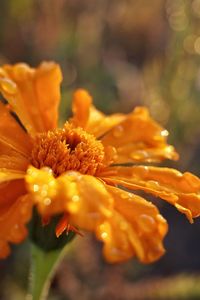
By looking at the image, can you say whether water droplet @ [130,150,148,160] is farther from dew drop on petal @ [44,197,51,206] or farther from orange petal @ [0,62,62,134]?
dew drop on petal @ [44,197,51,206]

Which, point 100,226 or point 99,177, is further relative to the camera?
point 99,177

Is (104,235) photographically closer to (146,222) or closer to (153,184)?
(146,222)

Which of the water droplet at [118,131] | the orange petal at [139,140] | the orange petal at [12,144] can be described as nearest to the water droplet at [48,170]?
the orange petal at [12,144]

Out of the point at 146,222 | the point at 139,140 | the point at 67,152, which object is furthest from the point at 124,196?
the point at 139,140

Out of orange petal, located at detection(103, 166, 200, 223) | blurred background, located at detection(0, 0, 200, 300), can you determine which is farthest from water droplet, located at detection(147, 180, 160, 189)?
blurred background, located at detection(0, 0, 200, 300)

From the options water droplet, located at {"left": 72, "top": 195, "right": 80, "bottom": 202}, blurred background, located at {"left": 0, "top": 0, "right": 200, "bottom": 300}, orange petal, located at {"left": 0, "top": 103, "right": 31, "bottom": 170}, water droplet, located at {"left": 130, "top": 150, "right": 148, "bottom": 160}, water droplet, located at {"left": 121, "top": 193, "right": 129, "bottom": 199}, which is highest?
water droplet, located at {"left": 72, "top": 195, "right": 80, "bottom": 202}

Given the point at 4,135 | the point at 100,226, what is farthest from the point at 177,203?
the point at 4,135

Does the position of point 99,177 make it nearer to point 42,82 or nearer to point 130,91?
point 42,82
